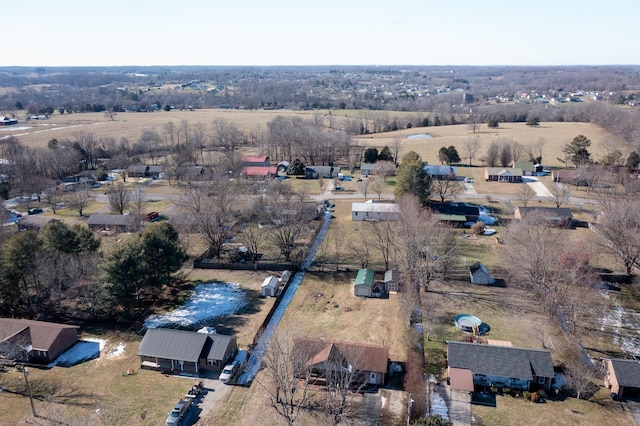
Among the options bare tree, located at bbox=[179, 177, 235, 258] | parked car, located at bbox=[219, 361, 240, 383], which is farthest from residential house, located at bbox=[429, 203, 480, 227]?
parked car, located at bbox=[219, 361, 240, 383]

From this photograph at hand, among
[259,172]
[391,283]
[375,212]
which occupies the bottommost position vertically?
[391,283]

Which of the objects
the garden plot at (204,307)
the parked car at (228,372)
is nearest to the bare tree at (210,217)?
the garden plot at (204,307)

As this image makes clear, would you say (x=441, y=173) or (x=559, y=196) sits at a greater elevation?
(x=441, y=173)

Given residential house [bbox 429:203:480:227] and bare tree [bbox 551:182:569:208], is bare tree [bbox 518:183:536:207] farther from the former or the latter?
residential house [bbox 429:203:480:227]

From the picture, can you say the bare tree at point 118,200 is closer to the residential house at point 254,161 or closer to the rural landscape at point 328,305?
the rural landscape at point 328,305

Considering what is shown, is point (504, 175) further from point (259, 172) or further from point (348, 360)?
point (348, 360)

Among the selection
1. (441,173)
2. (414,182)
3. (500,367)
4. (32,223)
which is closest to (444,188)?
(441,173)
